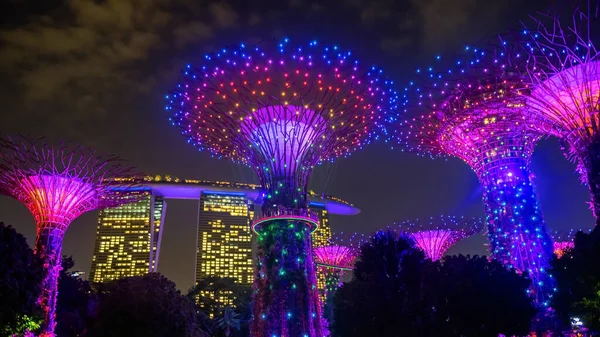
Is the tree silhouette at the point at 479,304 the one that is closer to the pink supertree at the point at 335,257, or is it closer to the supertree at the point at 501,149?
the supertree at the point at 501,149

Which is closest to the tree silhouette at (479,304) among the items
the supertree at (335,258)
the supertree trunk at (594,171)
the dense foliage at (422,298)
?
the dense foliage at (422,298)

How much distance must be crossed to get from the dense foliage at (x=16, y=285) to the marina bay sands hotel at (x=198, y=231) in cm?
6857

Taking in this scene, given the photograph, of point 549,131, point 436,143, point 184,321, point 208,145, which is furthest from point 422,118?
point 184,321

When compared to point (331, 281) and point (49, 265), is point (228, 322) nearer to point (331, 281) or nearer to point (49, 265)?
point (331, 281)

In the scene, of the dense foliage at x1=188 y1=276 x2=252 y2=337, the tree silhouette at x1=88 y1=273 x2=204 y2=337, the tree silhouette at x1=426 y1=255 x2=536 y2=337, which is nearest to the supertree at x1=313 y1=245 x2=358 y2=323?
the dense foliage at x1=188 y1=276 x2=252 y2=337

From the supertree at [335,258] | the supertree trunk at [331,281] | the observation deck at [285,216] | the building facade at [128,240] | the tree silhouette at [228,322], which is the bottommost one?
the tree silhouette at [228,322]

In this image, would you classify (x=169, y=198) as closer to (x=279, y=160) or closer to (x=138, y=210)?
(x=138, y=210)

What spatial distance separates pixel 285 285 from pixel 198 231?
79.8 m

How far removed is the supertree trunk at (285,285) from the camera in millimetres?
18094

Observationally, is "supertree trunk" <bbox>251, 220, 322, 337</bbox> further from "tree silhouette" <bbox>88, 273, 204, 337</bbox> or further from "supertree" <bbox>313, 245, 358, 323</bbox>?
"supertree" <bbox>313, 245, 358, 323</bbox>

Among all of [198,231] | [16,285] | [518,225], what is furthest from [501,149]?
[198,231]

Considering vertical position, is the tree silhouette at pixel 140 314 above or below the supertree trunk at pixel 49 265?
below

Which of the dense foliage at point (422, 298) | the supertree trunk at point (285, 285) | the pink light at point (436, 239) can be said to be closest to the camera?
the supertree trunk at point (285, 285)

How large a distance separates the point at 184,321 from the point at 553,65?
18.4m
